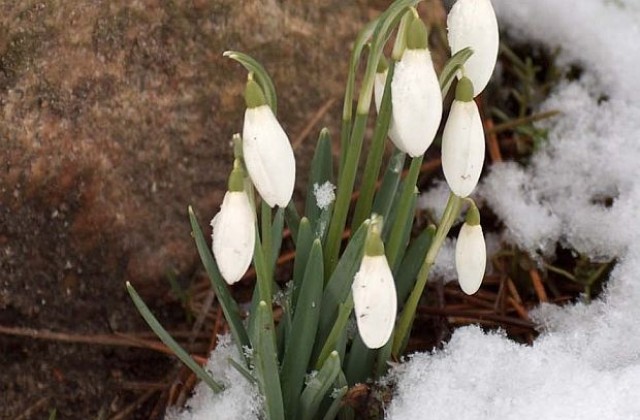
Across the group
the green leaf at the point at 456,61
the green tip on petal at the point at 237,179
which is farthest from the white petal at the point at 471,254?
the green tip on petal at the point at 237,179

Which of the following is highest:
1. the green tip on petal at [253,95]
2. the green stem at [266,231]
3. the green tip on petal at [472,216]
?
the green tip on petal at [253,95]

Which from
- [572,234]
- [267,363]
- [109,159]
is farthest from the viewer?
[572,234]

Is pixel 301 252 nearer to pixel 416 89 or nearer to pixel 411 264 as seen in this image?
pixel 411 264

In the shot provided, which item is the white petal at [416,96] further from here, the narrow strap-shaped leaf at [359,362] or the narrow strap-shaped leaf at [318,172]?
the narrow strap-shaped leaf at [359,362]

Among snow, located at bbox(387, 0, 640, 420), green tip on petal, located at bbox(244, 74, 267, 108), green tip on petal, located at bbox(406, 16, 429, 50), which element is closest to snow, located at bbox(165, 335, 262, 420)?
snow, located at bbox(387, 0, 640, 420)

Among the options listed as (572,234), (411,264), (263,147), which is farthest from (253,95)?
(572,234)
